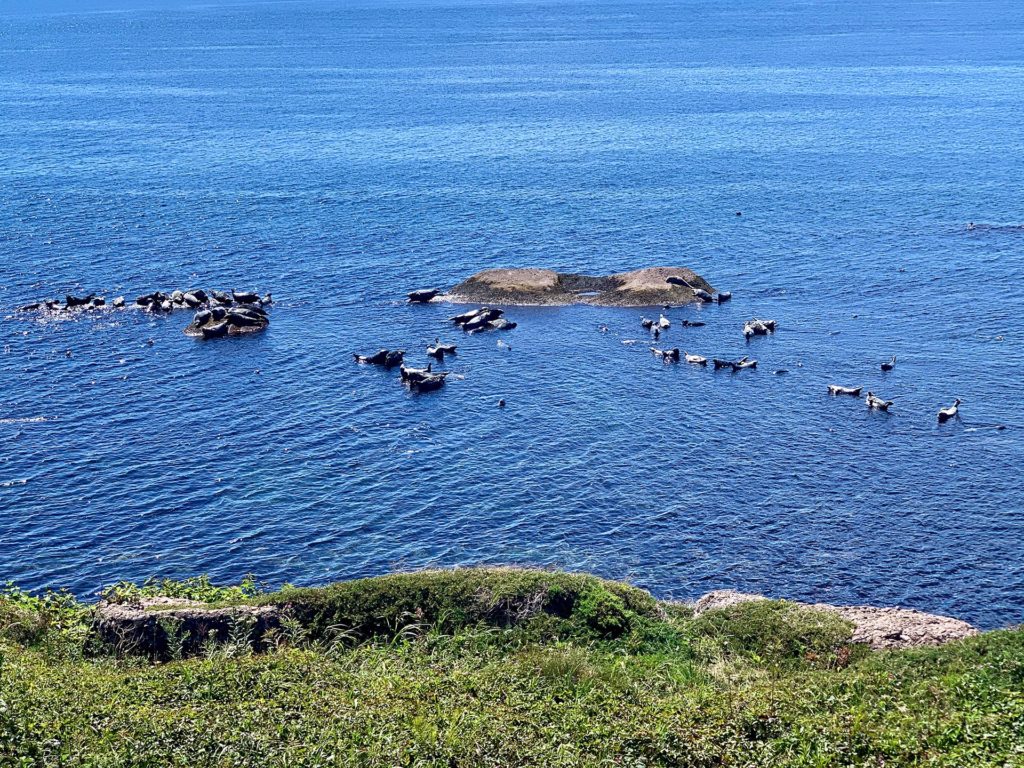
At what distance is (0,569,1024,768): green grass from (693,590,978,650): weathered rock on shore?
1153 mm

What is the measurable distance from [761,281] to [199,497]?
5795 cm

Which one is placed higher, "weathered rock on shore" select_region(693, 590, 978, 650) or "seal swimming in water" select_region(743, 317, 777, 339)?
"seal swimming in water" select_region(743, 317, 777, 339)

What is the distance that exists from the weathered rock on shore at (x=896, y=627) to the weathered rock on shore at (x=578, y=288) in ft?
176

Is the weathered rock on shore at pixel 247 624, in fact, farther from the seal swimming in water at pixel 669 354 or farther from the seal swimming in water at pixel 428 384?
the seal swimming in water at pixel 669 354

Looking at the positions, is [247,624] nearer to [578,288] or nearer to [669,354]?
[669,354]

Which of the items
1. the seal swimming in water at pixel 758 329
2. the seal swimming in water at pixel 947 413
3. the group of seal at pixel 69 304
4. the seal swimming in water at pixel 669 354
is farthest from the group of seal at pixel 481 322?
the seal swimming in water at pixel 947 413

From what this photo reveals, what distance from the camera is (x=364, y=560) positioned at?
58.0 m

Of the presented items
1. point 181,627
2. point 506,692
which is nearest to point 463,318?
point 181,627

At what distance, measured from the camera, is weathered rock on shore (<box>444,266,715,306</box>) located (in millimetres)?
99812

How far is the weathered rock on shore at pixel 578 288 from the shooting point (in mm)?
99812

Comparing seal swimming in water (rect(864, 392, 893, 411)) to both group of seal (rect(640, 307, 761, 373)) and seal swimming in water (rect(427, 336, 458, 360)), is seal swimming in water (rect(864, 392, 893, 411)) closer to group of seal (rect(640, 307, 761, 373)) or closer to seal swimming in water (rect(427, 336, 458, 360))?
group of seal (rect(640, 307, 761, 373))

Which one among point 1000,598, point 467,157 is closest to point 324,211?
point 467,157

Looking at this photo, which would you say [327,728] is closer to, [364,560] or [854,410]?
[364,560]

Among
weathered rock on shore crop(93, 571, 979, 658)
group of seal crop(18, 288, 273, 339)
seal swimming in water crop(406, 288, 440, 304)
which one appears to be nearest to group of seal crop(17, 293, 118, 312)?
group of seal crop(18, 288, 273, 339)
